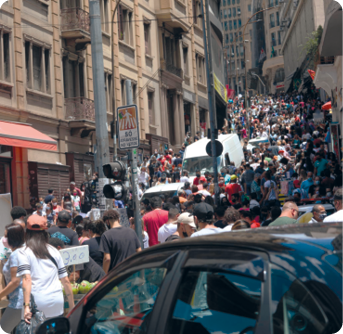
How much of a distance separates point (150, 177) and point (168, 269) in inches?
977

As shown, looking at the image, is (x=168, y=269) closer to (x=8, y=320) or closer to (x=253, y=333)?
(x=253, y=333)

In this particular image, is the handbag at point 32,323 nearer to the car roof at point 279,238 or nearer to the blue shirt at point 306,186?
the car roof at point 279,238

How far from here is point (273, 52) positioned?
4820 inches

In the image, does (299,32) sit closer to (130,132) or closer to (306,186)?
(306,186)

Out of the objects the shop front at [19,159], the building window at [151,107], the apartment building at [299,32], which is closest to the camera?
the shop front at [19,159]

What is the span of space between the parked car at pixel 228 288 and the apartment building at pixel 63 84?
17.0m

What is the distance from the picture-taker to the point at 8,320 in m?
5.89

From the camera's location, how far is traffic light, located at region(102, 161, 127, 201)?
1007 cm

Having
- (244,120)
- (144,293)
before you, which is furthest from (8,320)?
(244,120)

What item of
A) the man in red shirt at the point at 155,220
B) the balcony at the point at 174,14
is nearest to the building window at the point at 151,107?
the balcony at the point at 174,14

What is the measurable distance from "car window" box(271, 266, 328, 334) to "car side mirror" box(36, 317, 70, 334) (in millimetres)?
1433

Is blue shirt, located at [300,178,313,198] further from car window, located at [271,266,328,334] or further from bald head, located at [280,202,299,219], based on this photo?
car window, located at [271,266,328,334]

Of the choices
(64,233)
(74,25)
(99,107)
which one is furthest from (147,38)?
(64,233)

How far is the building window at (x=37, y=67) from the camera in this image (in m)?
23.3
